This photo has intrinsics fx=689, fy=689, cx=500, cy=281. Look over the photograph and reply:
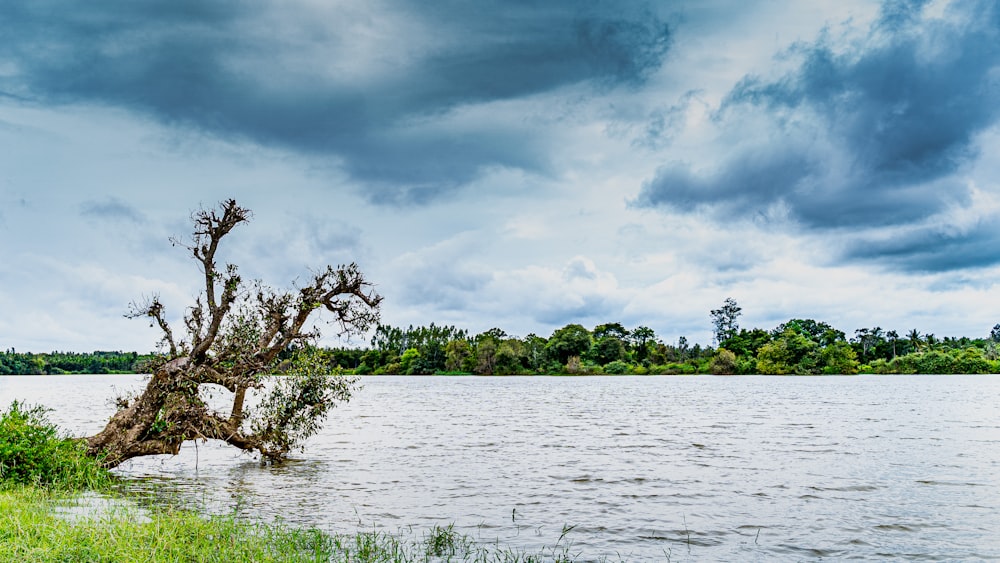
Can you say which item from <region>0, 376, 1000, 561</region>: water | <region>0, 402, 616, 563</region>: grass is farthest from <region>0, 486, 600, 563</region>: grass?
<region>0, 376, 1000, 561</region>: water

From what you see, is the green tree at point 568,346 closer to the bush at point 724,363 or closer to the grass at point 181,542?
the bush at point 724,363

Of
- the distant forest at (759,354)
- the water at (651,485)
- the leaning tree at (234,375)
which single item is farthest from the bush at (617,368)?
the leaning tree at (234,375)

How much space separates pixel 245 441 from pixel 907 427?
37339mm

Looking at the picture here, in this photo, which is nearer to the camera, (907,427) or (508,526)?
(508,526)

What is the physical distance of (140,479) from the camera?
2334 cm

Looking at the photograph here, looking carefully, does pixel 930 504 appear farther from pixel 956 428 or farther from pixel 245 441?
pixel 956 428

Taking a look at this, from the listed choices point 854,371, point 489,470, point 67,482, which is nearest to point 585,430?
point 489,470

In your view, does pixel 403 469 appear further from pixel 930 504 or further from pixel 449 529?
pixel 930 504

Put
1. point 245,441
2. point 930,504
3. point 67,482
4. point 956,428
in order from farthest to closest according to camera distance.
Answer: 1. point 956,428
2. point 245,441
3. point 930,504
4. point 67,482

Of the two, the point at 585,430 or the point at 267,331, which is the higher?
the point at 267,331

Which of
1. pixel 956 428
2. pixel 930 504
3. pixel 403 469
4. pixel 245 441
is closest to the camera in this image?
pixel 930 504

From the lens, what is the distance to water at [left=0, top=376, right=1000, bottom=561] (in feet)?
53.0

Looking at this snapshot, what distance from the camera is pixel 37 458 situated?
18.5 meters

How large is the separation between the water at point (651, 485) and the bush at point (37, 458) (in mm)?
2953
